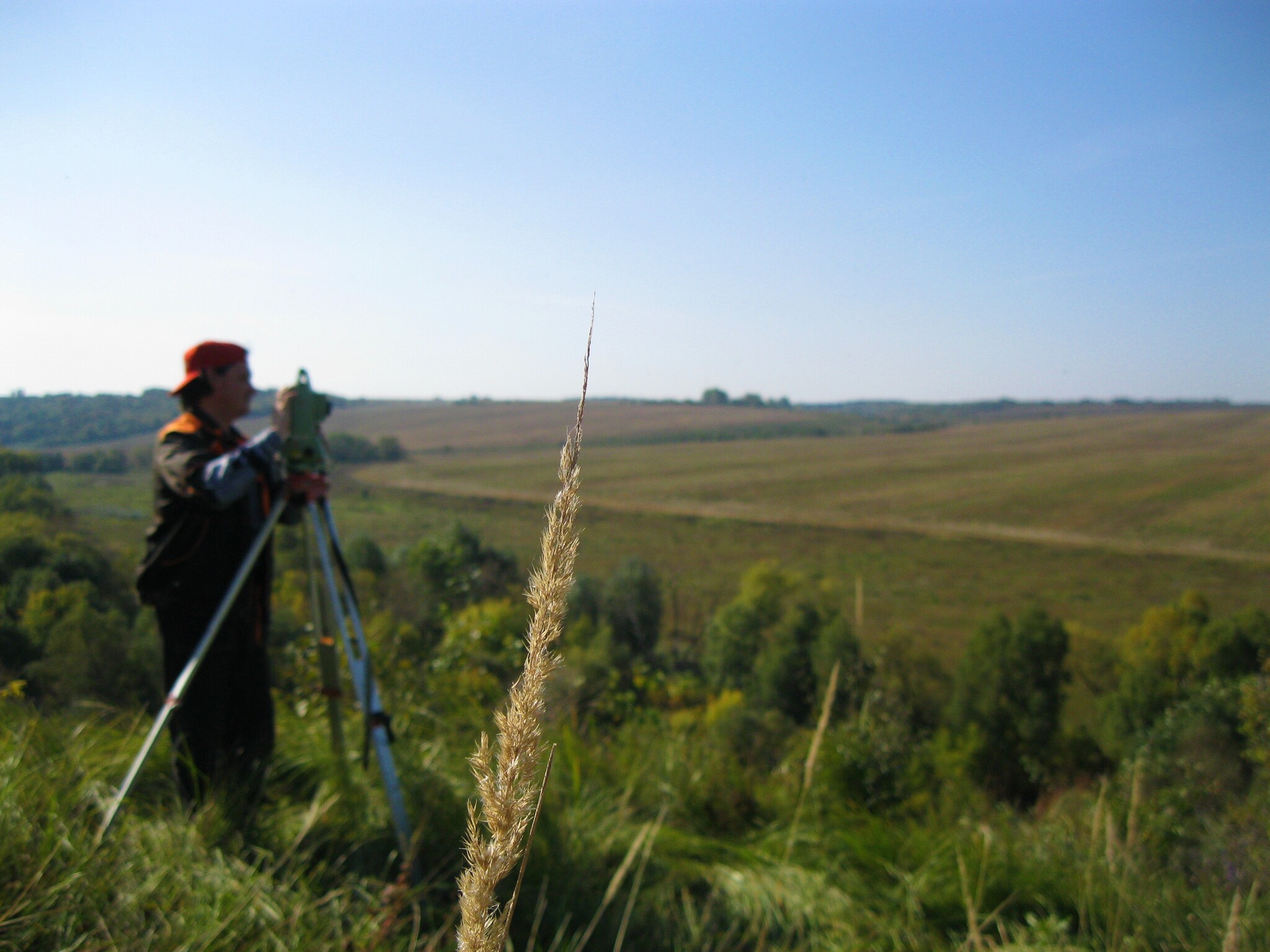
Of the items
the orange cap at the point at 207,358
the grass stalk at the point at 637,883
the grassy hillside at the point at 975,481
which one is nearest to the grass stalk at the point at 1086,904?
the grass stalk at the point at 637,883

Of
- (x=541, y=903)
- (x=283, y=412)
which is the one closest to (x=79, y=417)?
(x=283, y=412)

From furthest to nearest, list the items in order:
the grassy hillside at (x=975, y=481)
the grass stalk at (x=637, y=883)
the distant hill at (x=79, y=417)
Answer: the grassy hillside at (x=975, y=481), the distant hill at (x=79, y=417), the grass stalk at (x=637, y=883)

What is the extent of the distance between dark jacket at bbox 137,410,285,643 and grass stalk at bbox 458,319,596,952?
2.05 m

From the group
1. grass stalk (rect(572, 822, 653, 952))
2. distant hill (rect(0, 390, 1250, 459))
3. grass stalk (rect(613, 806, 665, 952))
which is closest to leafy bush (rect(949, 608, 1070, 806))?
distant hill (rect(0, 390, 1250, 459))

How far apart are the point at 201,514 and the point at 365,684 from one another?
84cm

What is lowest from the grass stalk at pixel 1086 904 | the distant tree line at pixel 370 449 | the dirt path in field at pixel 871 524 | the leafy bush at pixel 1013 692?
the leafy bush at pixel 1013 692

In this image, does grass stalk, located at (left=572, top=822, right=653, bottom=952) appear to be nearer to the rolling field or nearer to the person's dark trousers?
the person's dark trousers

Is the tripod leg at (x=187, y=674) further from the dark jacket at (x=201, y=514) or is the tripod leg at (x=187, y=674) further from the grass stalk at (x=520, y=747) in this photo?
the grass stalk at (x=520, y=747)

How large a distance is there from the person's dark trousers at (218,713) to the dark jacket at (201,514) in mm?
56

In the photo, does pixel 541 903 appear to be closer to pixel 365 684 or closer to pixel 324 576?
pixel 365 684

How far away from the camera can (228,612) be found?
2652 mm

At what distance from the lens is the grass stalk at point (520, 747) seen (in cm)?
62

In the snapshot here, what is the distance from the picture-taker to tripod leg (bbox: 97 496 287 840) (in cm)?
179

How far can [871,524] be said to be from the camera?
2031 cm
